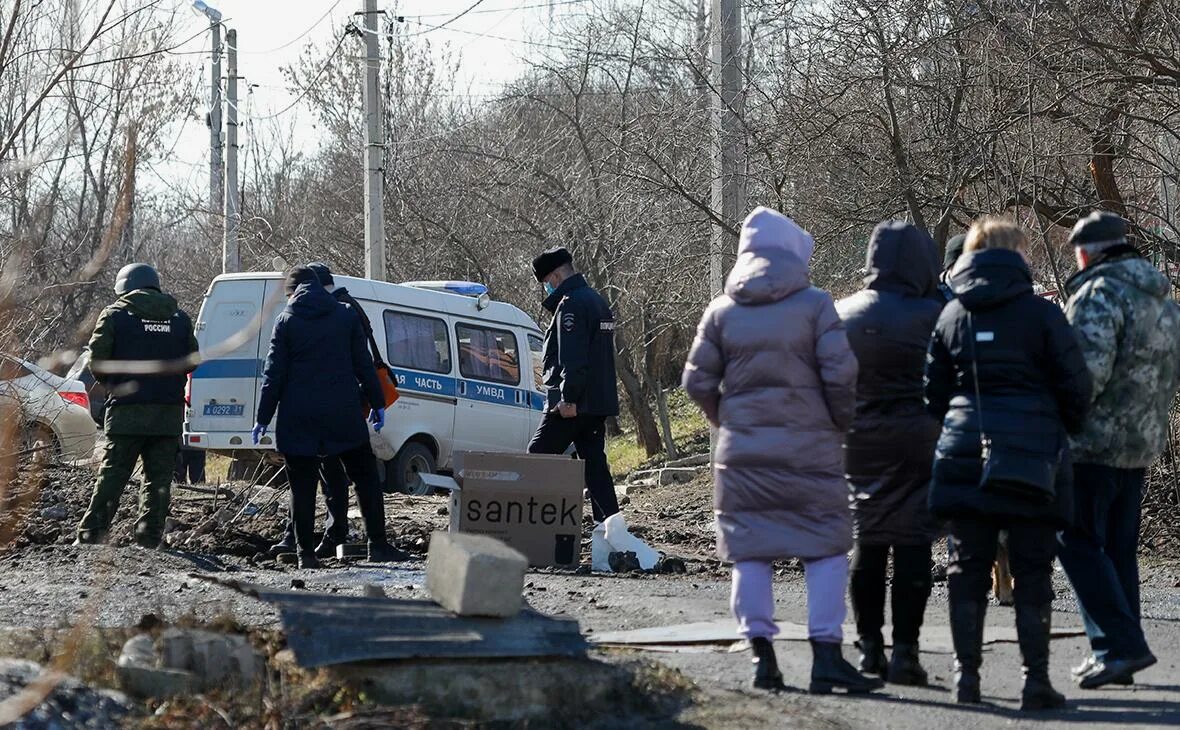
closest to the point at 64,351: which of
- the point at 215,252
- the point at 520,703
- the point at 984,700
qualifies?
the point at 520,703

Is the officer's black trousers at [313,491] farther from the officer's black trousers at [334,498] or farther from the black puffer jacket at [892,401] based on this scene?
the black puffer jacket at [892,401]

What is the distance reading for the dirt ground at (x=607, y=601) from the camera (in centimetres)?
534

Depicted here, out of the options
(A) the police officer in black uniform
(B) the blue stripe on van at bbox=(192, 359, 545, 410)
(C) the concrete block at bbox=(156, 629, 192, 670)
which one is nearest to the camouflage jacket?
(C) the concrete block at bbox=(156, 629, 192, 670)

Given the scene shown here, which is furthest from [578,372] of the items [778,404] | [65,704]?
[65,704]

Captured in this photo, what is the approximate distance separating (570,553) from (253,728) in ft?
16.4

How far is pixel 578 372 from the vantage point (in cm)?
1001

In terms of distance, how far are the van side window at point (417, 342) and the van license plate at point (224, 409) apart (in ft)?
5.33

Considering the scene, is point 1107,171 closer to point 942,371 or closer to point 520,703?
point 942,371

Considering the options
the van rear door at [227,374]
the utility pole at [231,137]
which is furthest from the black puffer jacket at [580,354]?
the utility pole at [231,137]

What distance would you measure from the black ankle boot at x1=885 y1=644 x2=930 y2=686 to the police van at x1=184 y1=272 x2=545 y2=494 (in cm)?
964

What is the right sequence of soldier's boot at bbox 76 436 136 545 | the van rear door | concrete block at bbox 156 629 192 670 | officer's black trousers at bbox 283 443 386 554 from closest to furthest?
concrete block at bbox 156 629 192 670, officer's black trousers at bbox 283 443 386 554, soldier's boot at bbox 76 436 136 545, the van rear door

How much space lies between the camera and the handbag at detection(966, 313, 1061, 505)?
17.2ft

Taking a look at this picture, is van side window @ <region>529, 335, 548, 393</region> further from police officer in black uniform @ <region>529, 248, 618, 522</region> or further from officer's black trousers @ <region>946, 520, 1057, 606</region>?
officer's black trousers @ <region>946, 520, 1057, 606</region>

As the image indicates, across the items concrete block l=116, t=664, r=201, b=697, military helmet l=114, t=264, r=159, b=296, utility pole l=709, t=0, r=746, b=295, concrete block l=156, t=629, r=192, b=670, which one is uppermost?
utility pole l=709, t=0, r=746, b=295
